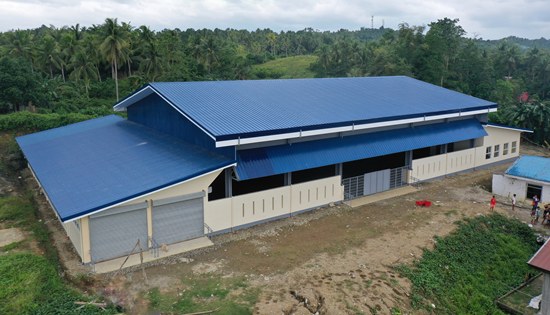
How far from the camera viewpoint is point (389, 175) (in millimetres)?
27250

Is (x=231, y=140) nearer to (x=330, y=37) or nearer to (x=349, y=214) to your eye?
(x=349, y=214)

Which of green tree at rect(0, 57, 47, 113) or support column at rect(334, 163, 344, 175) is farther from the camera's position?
green tree at rect(0, 57, 47, 113)

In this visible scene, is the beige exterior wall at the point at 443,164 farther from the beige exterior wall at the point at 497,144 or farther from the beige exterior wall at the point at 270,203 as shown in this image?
the beige exterior wall at the point at 270,203

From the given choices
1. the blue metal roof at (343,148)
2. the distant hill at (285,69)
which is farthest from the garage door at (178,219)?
the distant hill at (285,69)

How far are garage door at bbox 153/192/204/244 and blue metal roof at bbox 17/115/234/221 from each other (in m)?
1.15

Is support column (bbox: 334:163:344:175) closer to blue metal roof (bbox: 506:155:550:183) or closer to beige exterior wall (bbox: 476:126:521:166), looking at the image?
blue metal roof (bbox: 506:155:550:183)

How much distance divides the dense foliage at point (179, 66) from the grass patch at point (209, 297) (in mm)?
37106

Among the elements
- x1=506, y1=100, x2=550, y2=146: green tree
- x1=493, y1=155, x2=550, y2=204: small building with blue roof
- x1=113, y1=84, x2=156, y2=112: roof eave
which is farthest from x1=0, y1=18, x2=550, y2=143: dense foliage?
x1=113, y1=84, x2=156, y2=112: roof eave

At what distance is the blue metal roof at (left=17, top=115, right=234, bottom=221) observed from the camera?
57.2ft

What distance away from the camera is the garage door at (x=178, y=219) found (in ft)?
60.6

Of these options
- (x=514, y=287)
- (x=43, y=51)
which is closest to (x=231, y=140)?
(x=514, y=287)

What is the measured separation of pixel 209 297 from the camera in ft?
48.9

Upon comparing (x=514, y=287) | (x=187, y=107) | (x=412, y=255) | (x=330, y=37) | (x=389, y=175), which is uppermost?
(x=330, y=37)

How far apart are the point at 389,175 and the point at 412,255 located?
9.15m
